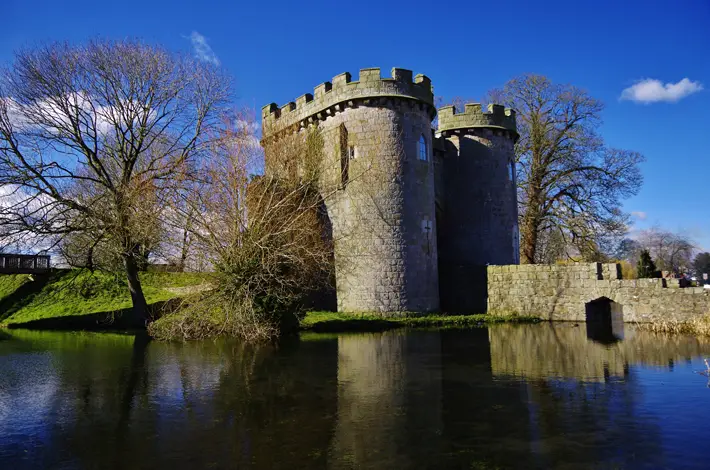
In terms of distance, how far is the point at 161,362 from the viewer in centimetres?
1159

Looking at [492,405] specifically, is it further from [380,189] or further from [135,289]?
[135,289]

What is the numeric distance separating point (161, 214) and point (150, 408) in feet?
28.4

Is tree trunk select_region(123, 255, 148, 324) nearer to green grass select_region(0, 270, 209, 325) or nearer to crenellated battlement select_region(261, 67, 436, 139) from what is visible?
A: green grass select_region(0, 270, 209, 325)

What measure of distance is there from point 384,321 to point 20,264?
1937 cm

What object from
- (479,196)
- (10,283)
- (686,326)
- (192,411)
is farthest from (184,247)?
(10,283)

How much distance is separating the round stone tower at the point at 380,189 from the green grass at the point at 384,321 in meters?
0.72

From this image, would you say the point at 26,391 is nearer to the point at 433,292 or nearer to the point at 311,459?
the point at 311,459

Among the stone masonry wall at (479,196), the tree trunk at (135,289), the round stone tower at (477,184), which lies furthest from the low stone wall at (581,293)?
the tree trunk at (135,289)

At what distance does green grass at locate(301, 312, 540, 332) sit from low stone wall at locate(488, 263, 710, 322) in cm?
100

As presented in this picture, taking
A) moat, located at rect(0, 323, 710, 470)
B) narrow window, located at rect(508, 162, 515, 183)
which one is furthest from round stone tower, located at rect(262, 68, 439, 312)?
moat, located at rect(0, 323, 710, 470)

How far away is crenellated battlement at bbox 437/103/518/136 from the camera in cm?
2398

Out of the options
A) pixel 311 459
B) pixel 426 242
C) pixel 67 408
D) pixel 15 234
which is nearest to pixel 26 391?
pixel 67 408

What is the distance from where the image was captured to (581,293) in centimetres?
1997

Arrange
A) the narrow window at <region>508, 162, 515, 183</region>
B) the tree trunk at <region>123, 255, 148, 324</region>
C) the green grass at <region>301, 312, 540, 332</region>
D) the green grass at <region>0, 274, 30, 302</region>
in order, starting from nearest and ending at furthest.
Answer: the green grass at <region>301, 312, 540, 332</region>, the tree trunk at <region>123, 255, 148, 324</region>, the narrow window at <region>508, 162, 515, 183</region>, the green grass at <region>0, 274, 30, 302</region>
